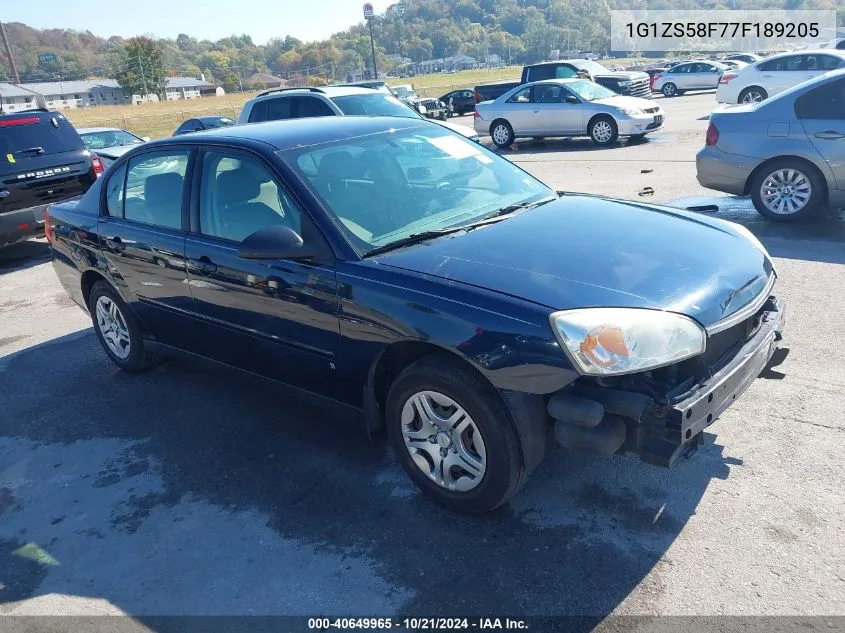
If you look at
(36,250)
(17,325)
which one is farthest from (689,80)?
(17,325)

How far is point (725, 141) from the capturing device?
774 cm

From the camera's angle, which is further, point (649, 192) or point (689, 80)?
point (689, 80)

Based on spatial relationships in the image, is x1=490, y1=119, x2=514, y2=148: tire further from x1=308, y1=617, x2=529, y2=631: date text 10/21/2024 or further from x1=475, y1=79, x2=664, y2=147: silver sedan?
x1=308, y1=617, x2=529, y2=631: date text 10/21/2024

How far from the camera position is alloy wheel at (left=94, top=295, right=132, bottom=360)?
5273 mm

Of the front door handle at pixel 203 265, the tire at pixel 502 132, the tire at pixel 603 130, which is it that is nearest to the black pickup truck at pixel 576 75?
the tire at pixel 502 132

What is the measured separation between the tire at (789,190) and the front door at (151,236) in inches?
240

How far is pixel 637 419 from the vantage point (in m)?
2.73

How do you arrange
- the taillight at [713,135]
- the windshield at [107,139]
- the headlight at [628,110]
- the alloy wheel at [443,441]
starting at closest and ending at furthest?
the alloy wheel at [443,441], the taillight at [713,135], the windshield at [107,139], the headlight at [628,110]

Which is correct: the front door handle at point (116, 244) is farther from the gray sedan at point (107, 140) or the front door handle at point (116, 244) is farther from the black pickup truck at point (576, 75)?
the black pickup truck at point (576, 75)

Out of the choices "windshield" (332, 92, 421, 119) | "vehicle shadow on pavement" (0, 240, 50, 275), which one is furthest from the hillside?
"vehicle shadow on pavement" (0, 240, 50, 275)

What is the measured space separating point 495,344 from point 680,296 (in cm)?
83

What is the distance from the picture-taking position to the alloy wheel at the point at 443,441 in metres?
3.13

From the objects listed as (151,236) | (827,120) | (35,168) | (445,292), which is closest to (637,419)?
(445,292)

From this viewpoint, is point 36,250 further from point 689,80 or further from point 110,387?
point 689,80
